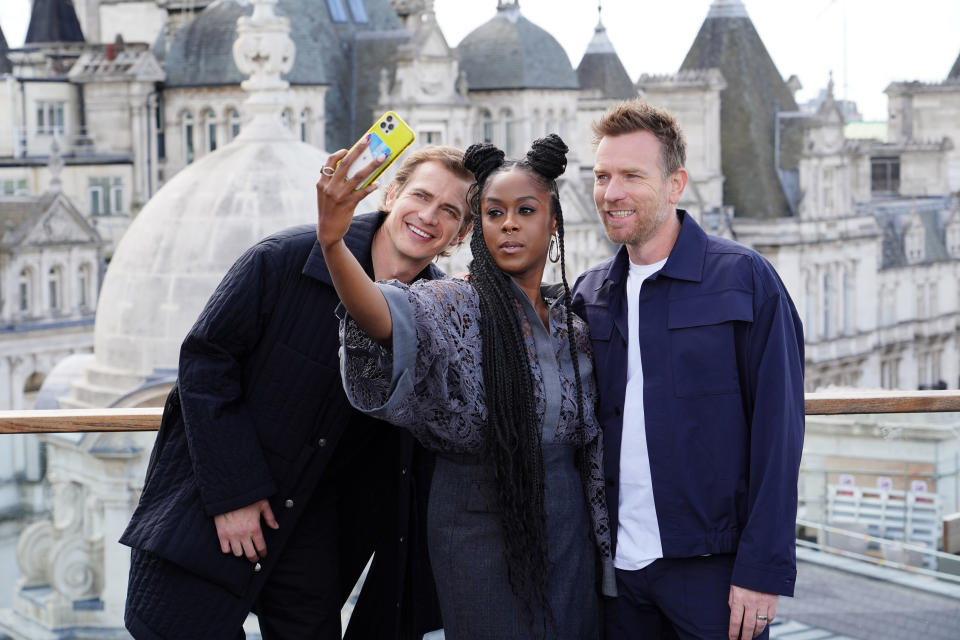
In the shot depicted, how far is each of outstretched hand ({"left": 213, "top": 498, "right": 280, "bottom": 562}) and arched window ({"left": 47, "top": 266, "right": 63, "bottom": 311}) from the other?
45.0 m

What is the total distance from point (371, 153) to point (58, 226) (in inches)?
1782

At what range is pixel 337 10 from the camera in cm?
5438

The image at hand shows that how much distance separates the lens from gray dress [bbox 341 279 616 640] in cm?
348

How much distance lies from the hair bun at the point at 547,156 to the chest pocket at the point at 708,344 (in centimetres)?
45

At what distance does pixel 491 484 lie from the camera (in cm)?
364

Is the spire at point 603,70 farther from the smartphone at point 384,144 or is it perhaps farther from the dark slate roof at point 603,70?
the smartphone at point 384,144

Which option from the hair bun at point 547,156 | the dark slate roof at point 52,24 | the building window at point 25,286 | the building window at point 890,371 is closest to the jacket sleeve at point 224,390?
the hair bun at point 547,156

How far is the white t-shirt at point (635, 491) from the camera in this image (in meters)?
3.74

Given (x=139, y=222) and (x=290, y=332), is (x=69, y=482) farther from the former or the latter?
(x=139, y=222)

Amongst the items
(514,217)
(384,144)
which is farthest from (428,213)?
(384,144)

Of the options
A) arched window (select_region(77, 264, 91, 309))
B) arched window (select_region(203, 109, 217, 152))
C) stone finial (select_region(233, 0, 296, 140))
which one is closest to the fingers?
stone finial (select_region(233, 0, 296, 140))

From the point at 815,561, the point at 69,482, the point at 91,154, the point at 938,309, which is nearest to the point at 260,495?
the point at 69,482

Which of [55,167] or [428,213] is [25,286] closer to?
[55,167]

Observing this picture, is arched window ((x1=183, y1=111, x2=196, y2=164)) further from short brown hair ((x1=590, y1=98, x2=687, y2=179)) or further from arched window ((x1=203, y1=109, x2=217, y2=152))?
short brown hair ((x1=590, y1=98, x2=687, y2=179))
